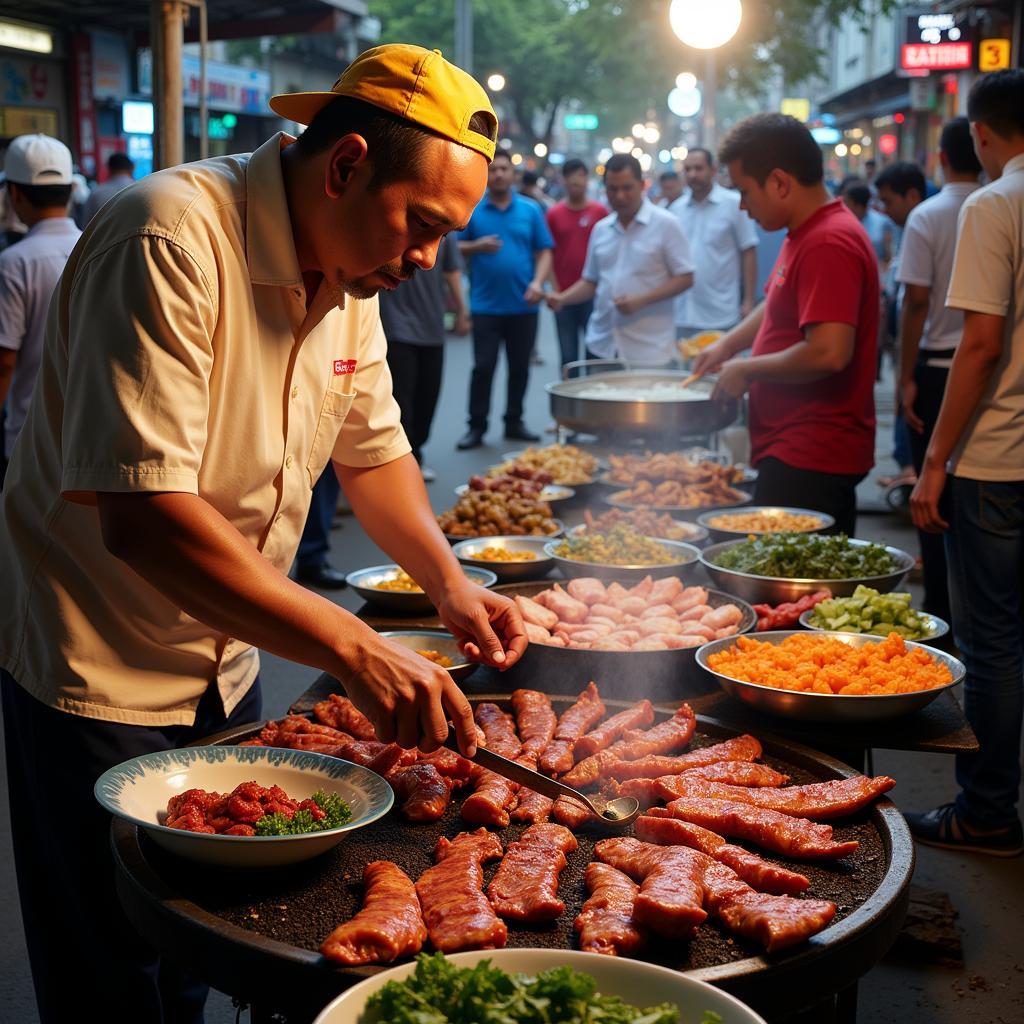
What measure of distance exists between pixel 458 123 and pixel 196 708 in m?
1.38

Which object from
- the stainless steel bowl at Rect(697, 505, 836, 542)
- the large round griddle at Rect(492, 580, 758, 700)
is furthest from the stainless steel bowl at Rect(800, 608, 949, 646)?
the stainless steel bowl at Rect(697, 505, 836, 542)

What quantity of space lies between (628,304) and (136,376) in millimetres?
7796

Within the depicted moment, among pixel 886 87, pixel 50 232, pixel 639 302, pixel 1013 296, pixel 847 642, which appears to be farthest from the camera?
pixel 886 87

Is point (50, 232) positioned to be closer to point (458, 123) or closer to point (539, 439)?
point (458, 123)

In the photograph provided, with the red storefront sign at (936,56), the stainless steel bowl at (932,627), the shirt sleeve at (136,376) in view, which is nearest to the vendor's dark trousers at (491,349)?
the stainless steel bowl at (932,627)

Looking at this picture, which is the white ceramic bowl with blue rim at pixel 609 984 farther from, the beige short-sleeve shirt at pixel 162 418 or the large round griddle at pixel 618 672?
the large round griddle at pixel 618 672

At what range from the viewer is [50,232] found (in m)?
5.63

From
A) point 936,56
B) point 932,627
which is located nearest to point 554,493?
point 932,627

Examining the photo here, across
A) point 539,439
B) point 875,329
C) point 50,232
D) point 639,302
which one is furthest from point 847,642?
point 539,439

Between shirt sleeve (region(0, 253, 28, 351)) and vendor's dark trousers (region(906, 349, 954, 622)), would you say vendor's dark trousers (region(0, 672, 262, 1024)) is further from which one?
vendor's dark trousers (region(906, 349, 954, 622))

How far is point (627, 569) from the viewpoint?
421 cm

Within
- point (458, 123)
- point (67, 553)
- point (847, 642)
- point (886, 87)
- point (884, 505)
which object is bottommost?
point (884, 505)

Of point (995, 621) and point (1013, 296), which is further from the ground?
point (1013, 296)

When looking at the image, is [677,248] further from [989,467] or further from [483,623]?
[483,623]
